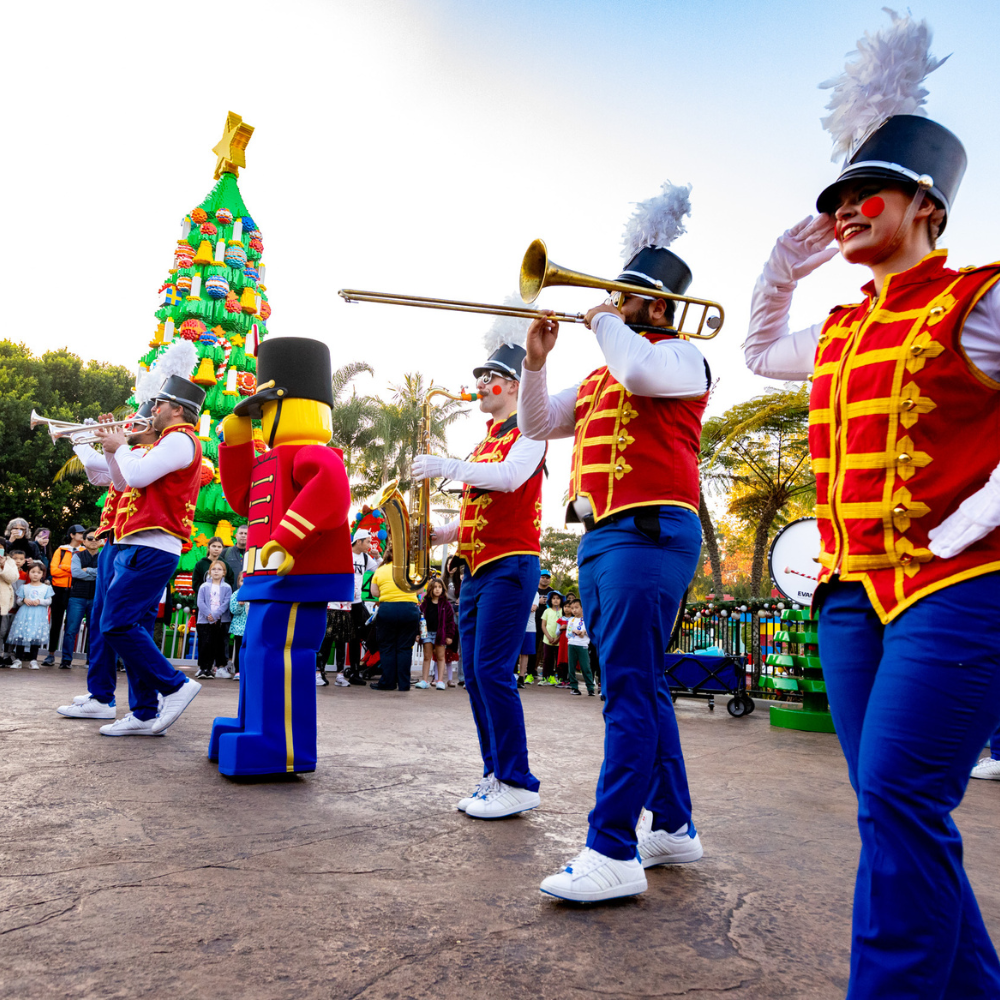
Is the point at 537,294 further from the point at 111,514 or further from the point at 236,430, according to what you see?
the point at 111,514

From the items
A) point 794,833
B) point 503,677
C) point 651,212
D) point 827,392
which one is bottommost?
point 794,833

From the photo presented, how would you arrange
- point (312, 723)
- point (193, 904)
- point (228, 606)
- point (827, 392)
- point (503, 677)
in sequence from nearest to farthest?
point (827, 392)
point (193, 904)
point (503, 677)
point (312, 723)
point (228, 606)

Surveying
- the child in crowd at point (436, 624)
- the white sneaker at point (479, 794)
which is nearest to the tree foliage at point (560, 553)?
the child in crowd at point (436, 624)

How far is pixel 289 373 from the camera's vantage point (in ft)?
14.6

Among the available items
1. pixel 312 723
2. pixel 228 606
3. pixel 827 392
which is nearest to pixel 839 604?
pixel 827 392

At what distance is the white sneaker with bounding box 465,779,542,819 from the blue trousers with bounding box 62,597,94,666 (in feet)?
26.7

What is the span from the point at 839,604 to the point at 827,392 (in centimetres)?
48

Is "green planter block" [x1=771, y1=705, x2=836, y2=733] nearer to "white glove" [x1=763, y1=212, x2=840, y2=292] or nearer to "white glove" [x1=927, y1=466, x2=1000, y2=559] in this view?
"white glove" [x1=763, y1=212, x2=840, y2=292]

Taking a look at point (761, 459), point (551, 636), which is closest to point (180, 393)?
point (551, 636)

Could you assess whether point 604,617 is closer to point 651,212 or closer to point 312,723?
point 651,212

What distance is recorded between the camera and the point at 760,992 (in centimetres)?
184

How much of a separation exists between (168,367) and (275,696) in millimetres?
3165

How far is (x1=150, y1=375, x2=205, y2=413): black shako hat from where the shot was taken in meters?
5.43

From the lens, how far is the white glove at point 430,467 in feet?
12.2
